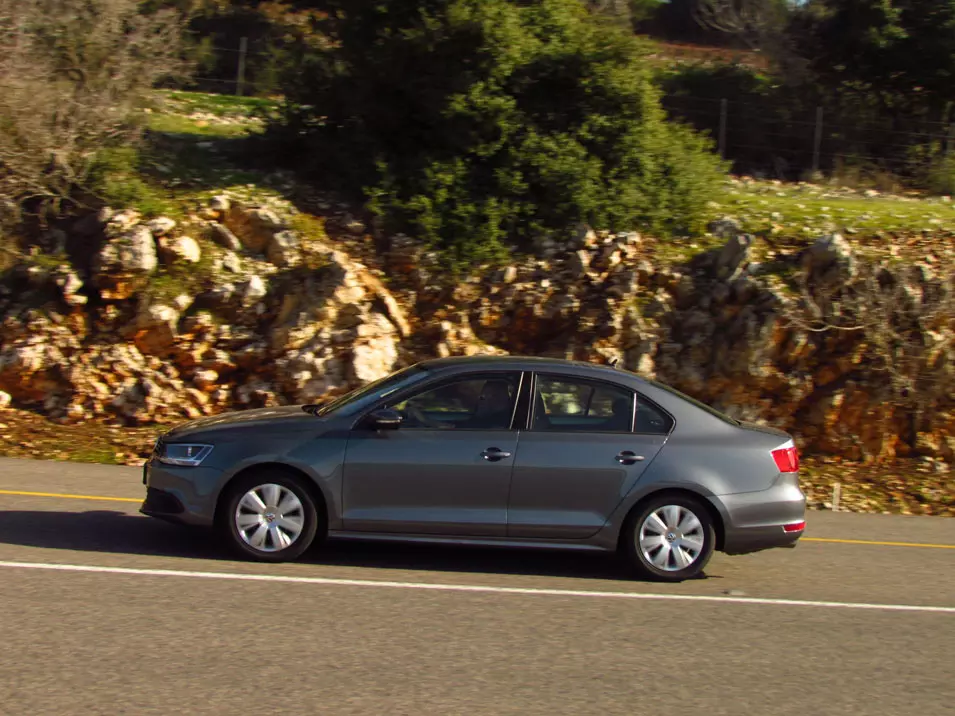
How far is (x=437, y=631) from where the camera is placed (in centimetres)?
627

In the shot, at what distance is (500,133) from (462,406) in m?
8.47

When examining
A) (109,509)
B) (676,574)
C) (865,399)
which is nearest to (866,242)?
(865,399)

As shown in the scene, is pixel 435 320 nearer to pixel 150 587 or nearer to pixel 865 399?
pixel 865 399

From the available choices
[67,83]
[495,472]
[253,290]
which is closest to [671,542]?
[495,472]

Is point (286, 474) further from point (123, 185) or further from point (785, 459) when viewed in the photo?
point (123, 185)

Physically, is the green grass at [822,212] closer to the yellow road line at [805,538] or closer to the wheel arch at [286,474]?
the yellow road line at [805,538]

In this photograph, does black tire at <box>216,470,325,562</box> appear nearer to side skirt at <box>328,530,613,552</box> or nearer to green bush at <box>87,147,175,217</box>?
side skirt at <box>328,530,613,552</box>

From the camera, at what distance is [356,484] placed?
756 cm

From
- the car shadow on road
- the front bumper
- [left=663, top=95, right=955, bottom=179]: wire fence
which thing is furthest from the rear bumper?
[left=663, top=95, right=955, bottom=179]: wire fence

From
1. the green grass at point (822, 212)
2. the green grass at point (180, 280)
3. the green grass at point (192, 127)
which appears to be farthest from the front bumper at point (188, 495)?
the green grass at point (192, 127)

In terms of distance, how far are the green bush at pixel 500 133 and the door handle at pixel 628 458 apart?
7.50m

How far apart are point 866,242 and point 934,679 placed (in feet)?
31.8

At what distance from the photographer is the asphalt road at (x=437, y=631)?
524 centimetres

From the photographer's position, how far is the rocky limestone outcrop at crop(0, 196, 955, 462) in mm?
13320
